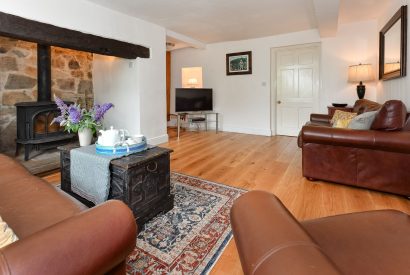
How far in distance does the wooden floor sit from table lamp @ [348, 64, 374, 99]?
1.55 metres

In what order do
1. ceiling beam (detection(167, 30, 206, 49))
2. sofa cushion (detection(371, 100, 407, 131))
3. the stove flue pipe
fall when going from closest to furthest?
sofa cushion (detection(371, 100, 407, 131)) → the stove flue pipe → ceiling beam (detection(167, 30, 206, 49))

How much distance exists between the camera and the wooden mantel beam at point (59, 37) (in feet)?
8.80

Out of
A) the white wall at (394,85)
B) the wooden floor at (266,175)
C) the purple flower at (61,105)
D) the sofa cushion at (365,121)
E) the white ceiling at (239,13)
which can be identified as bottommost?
the wooden floor at (266,175)

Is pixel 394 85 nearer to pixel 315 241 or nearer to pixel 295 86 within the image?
pixel 295 86

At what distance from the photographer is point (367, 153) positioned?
93.4 inches

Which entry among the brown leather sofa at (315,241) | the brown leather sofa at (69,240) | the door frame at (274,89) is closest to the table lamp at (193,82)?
the door frame at (274,89)

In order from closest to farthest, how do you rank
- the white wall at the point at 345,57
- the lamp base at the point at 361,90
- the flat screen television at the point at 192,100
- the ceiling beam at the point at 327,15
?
the ceiling beam at the point at 327,15 < the lamp base at the point at 361,90 < the white wall at the point at 345,57 < the flat screen television at the point at 192,100

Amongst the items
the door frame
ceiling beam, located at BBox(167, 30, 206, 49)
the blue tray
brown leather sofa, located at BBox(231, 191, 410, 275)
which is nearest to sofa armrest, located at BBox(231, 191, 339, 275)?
brown leather sofa, located at BBox(231, 191, 410, 275)

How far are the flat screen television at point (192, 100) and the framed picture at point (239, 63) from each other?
780 millimetres

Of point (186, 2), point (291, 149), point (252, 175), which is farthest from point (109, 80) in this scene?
point (291, 149)

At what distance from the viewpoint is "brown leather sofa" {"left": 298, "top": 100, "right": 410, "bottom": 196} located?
2215 millimetres

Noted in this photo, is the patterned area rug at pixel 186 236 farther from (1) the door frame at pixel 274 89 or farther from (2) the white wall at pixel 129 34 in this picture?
Answer: (1) the door frame at pixel 274 89

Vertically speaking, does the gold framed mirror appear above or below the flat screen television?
above

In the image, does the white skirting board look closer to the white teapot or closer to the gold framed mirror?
the gold framed mirror
